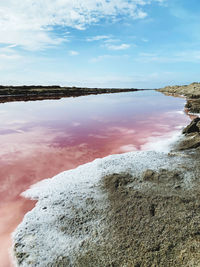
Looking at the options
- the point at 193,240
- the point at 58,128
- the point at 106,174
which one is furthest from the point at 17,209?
the point at 58,128

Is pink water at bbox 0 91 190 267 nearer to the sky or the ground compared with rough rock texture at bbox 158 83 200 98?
nearer to the ground

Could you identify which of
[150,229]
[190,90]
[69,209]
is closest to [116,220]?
[150,229]

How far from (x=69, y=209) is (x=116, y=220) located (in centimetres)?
95

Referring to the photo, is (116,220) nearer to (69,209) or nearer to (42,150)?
(69,209)

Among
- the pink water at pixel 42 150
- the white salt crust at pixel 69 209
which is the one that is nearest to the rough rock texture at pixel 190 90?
the pink water at pixel 42 150

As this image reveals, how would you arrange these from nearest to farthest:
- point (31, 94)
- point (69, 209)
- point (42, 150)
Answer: point (69, 209)
point (42, 150)
point (31, 94)

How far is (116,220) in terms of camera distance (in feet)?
10.6

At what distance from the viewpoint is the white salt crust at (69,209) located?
114 inches

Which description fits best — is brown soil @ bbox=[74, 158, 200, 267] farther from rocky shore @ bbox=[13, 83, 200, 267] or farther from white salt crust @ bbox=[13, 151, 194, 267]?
white salt crust @ bbox=[13, 151, 194, 267]

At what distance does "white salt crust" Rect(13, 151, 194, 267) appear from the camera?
9.50 ft

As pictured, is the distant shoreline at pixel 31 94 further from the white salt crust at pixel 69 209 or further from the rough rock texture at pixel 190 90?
the white salt crust at pixel 69 209

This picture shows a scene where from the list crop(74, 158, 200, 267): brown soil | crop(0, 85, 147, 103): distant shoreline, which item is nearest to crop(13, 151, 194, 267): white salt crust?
crop(74, 158, 200, 267): brown soil

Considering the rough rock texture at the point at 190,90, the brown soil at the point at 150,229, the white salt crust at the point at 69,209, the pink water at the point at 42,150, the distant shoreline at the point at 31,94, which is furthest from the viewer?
the distant shoreline at the point at 31,94

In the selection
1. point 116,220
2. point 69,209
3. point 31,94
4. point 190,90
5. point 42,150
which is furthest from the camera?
point 31,94
